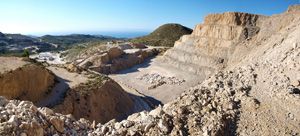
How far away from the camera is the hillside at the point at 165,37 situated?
177ft

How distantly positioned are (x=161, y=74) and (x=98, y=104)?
15.8m

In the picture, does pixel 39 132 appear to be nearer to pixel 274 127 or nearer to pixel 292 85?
pixel 274 127

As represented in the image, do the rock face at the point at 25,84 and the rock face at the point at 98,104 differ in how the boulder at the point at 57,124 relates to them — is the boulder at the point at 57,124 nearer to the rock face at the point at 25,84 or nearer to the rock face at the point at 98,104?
the rock face at the point at 98,104

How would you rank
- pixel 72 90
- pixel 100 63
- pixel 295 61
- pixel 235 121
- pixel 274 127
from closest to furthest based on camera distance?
pixel 274 127
pixel 235 121
pixel 295 61
pixel 72 90
pixel 100 63

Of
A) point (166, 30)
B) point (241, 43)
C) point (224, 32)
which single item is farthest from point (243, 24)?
point (166, 30)

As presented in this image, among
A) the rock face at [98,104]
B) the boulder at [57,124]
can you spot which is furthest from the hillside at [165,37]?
the boulder at [57,124]

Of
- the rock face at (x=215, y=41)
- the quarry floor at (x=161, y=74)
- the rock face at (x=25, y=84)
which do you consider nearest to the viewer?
the rock face at (x=25, y=84)

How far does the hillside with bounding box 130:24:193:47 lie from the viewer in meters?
54.0

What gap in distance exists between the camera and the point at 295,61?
6383 mm

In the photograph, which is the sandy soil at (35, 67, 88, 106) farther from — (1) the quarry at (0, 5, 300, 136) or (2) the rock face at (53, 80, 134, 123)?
(2) the rock face at (53, 80, 134, 123)

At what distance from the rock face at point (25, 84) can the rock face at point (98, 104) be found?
1836mm

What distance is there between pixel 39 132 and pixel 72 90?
28.8 ft

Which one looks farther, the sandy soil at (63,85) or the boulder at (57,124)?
the sandy soil at (63,85)

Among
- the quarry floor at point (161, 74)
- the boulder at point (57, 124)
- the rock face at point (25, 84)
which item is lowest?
the quarry floor at point (161, 74)
